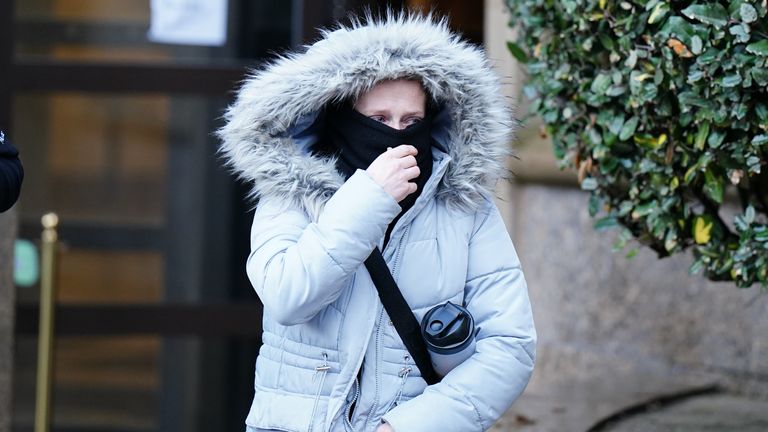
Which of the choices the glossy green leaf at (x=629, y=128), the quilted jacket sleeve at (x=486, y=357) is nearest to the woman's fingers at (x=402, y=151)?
the quilted jacket sleeve at (x=486, y=357)

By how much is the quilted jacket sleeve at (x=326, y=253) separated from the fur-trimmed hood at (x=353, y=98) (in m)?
0.16

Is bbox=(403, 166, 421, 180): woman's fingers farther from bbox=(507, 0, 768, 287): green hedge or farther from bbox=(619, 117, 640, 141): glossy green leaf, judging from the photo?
bbox=(619, 117, 640, 141): glossy green leaf

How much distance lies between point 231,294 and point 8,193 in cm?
334

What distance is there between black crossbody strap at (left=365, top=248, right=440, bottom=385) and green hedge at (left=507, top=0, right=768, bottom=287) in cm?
110

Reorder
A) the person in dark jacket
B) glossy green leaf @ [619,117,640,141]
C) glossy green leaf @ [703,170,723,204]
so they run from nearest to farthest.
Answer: the person in dark jacket, glossy green leaf @ [703,170,723,204], glossy green leaf @ [619,117,640,141]

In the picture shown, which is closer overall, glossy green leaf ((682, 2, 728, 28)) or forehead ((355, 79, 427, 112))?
forehead ((355, 79, 427, 112))

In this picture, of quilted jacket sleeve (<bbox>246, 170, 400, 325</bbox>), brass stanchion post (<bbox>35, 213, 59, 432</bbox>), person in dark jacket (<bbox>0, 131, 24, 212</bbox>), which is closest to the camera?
quilted jacket sleeve (<bbox>246, 170, 400, 325</bbox>)

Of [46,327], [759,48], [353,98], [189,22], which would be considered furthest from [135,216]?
[759,48]

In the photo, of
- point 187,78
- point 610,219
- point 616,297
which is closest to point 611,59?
point 610,219

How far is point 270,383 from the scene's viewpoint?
279 centimetres

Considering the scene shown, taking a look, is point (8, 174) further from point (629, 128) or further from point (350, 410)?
point (629, 128)

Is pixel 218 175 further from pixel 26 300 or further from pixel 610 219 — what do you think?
pixel 610 219

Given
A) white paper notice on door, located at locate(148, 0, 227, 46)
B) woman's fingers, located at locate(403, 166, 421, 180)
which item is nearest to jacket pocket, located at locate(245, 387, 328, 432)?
woman's fingers, located at locate(403, 166, 421, 180)

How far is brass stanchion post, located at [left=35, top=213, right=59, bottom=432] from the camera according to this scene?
577cm
